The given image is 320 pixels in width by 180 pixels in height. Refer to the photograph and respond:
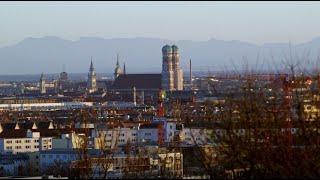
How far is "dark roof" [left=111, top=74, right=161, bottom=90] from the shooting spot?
13675 cm

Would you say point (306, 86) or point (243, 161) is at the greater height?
point (306, 86)

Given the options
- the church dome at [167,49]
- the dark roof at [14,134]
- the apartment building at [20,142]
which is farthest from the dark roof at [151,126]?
the church dome at [167,49]

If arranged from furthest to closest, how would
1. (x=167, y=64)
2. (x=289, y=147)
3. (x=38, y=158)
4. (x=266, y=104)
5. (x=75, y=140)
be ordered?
1. (x=167, y=64)
2. (x=75, y=140)
3. (x=38, y=158)
4. (x=266, y=104)
5. (x=289, y=147)

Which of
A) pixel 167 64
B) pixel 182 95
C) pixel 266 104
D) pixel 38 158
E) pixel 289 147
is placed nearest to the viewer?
pixel 289 147

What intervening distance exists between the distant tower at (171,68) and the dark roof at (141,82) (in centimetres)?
122

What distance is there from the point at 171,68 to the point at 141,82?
767cm

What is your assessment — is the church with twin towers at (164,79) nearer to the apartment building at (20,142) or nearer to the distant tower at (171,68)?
the distant tower at (171,68)

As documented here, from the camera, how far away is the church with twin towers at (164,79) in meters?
132

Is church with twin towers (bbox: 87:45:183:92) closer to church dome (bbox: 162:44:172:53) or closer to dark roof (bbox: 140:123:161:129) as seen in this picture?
church dome (bbox: 162:44:172:53)

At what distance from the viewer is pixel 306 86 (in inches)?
790

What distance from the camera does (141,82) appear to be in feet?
452

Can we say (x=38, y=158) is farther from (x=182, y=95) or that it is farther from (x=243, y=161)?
(x=182, y=95)

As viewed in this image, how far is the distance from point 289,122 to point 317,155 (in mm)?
859

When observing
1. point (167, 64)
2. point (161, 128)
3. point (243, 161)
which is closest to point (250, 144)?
point (243, 161)
